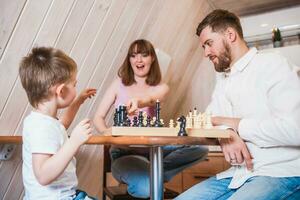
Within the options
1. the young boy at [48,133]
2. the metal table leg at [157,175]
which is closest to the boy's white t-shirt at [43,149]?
the young boy at [48,133]

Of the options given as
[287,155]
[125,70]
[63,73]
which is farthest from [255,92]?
[125,70]

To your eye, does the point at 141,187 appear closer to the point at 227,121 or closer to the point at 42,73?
the point at 227,121

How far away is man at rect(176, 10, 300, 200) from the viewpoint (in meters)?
1.20

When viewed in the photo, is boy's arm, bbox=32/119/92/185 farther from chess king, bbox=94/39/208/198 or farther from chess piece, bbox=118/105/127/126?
chess king, bbox=94/39/208/198

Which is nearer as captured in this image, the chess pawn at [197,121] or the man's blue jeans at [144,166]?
the chess pawn at [197,121]

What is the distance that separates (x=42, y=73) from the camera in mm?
1320

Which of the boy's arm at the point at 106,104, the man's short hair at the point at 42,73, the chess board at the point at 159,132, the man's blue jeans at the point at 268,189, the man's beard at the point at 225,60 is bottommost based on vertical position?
the man's blue jeans at the point at 268,189

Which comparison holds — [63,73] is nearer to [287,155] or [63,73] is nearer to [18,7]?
[18,7]

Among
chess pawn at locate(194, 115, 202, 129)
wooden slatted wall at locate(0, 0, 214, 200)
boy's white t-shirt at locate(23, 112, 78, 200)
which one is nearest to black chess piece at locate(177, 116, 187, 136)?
chess pawn at locate(194, 115, 202, 129)

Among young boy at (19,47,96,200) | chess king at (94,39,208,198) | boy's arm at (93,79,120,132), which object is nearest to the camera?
young boy at (19,47,96,200)

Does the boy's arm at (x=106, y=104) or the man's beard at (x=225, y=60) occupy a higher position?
the boy's arm at (x=106, y=104)

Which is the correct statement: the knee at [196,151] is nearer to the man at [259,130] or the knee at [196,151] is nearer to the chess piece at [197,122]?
the man at [259,130]

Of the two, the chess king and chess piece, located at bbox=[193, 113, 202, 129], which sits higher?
the chess king

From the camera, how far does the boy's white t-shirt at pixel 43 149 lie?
1218 millimetres
